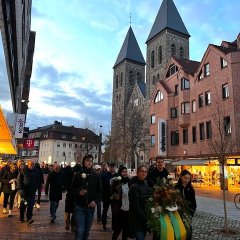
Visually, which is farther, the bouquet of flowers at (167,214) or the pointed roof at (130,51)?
the pointed roof at (130,51)

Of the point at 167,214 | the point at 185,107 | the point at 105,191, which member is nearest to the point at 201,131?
the point at 185,107

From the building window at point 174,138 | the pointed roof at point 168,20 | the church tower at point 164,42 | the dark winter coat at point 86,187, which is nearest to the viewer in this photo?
the dark winter coat at point 86,187

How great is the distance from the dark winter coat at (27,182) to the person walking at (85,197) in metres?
4.05

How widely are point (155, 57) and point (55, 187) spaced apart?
72.7 metres

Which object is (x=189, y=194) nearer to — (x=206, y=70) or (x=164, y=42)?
(x=206, y=70)

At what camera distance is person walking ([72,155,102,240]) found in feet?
21.9

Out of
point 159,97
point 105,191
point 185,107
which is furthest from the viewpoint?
point 159,97

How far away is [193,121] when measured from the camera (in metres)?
36.6

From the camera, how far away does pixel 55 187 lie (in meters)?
11.5

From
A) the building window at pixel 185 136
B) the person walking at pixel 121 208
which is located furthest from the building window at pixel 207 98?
the person walking at pixel 121 208

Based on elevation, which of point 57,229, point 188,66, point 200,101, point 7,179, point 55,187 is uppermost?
point 188,66

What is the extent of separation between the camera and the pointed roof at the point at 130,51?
10073cm

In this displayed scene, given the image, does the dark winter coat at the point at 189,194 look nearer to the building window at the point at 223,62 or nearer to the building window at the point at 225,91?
the building window at the point at 225,91

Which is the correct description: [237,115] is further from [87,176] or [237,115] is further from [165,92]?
[87,176]
